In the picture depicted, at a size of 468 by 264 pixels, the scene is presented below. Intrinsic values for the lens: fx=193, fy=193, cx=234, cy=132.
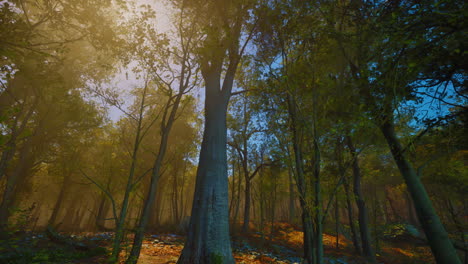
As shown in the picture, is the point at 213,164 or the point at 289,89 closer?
the point at 289,89

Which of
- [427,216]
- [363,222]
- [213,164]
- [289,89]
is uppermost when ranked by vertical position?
[289,89]

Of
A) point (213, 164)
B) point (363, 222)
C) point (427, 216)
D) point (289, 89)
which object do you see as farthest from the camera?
point (363, 222)

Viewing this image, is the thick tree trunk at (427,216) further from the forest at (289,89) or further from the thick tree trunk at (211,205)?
the thick tree trunk at (211,205)

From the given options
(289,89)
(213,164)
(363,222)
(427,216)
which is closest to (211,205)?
(213,164)

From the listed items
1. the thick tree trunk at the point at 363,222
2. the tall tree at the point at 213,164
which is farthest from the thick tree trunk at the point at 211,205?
the thick tree trunk at the point at 363,222

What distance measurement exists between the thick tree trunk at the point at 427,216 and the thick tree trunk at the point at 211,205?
405 centimetres

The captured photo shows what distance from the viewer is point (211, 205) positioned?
4707 millimetres

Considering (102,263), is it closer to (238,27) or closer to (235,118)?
(238,27)

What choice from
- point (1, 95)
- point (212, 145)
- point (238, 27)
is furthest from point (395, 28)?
point (1, 95)

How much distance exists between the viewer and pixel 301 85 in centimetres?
472

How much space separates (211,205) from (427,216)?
6164 mm

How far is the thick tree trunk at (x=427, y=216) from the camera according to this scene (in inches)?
198

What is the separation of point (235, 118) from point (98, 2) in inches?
360

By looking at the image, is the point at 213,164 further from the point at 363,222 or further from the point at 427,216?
the point at 363,222
